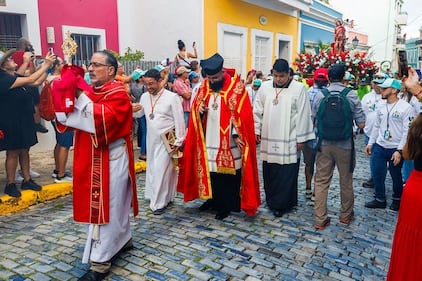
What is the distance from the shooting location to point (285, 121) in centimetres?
496

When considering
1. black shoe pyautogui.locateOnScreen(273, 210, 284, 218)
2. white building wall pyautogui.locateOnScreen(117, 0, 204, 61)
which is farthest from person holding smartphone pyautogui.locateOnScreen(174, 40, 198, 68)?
black shoe pyautogui.locateOnScreen(273, 210, 284, 218)

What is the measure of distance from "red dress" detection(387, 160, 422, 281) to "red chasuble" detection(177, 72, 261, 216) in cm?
214

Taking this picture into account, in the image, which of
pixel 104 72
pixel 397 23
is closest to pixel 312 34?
pixel 104 72

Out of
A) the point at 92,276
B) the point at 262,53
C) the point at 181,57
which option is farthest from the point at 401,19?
the point at 92,276

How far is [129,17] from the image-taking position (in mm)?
11539

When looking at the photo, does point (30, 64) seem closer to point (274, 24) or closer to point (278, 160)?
point (278, 160)

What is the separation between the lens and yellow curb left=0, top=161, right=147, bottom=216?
17.0 feet

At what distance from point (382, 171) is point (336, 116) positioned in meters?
1.45

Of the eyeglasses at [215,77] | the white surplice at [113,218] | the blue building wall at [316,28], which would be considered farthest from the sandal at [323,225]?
the blue building wall at [316,28]

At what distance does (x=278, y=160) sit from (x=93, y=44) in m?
7.32

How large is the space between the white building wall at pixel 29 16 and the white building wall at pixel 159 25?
2691 mm

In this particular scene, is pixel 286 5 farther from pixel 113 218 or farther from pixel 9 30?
pixel 113 218

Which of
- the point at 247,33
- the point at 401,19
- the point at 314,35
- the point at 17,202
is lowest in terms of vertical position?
the point at 17,202

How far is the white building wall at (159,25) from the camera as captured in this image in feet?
36.2
